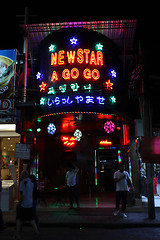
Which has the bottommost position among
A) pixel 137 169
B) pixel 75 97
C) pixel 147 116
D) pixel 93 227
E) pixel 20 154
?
pixel 93 227

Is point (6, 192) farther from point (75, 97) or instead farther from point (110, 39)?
point (110, 39)

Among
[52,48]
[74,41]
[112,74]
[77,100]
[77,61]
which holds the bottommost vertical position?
[77,100]

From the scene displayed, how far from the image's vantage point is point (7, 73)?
13523 mm

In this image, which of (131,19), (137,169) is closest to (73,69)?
(131,19)

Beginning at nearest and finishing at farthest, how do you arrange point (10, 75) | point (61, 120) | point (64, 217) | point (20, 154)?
1. point (64, 217)
2. point (20, 154)
3. point (10, 75)
4. point (61, 120)

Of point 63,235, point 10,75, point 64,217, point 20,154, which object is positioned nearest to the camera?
point 63,235

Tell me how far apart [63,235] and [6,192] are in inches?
198

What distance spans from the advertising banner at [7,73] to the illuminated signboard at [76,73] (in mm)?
1500

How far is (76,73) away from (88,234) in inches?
306

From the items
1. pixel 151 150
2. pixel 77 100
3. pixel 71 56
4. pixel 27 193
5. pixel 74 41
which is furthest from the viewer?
pixel 74 41

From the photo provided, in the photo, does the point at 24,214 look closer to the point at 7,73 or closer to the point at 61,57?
the point at 61,57

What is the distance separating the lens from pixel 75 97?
12266mm

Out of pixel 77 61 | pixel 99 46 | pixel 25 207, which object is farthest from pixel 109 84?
pixel 25 207

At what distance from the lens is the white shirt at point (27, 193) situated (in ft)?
23.6
